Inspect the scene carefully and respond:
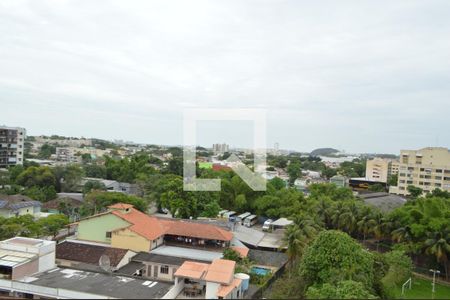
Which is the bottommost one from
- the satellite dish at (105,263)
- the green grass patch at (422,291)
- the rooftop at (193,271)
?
the green grass patch at (422,291)

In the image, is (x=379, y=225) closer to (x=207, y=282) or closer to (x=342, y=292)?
(x=342, y=292)

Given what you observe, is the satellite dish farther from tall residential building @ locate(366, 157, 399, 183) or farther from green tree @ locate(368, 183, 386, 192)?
tall residential building @ locate(366, 157, 399, 183)

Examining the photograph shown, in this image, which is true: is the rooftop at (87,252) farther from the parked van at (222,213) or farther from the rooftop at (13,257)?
the parked van at (222,213)

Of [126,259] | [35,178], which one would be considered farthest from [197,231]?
[35,178]

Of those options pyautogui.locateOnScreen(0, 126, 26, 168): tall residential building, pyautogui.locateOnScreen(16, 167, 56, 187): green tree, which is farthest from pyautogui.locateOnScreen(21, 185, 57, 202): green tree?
pyautogui.locateOnScreen(0, 126, 26, 168): tall residential building

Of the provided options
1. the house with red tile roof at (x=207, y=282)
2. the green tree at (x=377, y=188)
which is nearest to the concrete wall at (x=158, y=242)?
the house with red tile roof at (x=207, y=282)

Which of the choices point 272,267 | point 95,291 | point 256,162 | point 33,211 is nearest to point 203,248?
point 272,267

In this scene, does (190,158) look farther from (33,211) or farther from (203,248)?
(33,211)
